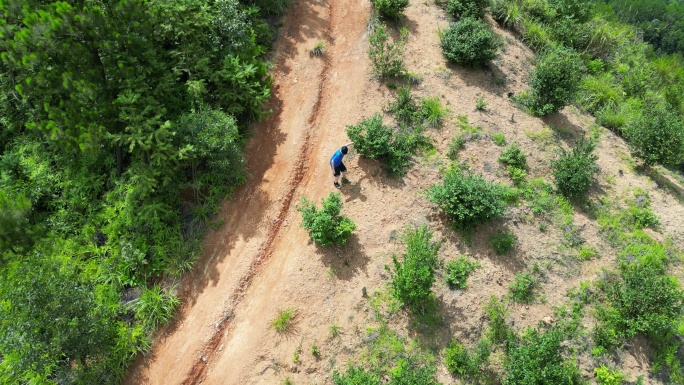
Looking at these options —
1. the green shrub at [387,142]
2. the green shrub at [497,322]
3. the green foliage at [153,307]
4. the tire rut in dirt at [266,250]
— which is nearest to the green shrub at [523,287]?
the green shrub at [497,322]

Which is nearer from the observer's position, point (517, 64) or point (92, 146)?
point (92, 146)

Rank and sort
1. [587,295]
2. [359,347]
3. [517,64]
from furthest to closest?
[517,64] → [587,295] → [359,347]

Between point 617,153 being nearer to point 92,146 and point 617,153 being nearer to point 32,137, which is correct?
point 92,146

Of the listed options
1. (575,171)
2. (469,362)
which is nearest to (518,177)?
(575,171)

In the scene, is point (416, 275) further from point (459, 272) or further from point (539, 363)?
point (539, 363)

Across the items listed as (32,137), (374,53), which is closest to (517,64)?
(374,53)

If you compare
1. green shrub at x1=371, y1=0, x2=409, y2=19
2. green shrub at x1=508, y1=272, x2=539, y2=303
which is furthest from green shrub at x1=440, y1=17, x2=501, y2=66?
green shrub at x1=508, y1=272, x2=539, y2=303
